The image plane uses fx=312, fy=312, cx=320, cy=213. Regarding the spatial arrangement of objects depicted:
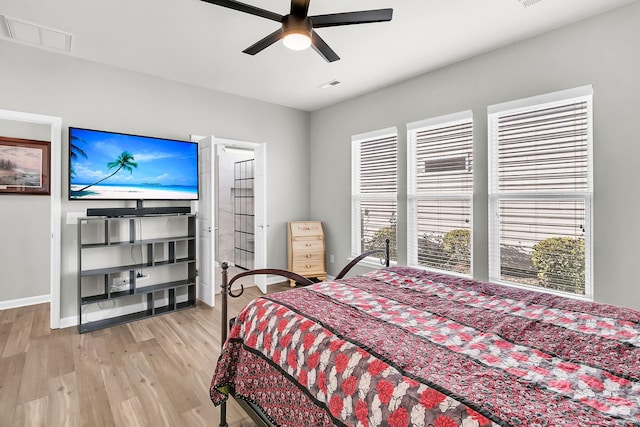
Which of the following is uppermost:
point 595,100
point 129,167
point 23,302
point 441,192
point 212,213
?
point 595,100

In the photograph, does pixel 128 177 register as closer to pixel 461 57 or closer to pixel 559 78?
pixel 461 57

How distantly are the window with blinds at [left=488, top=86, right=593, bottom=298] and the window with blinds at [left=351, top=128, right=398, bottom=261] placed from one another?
129 centimetres

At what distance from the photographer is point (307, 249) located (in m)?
4.94

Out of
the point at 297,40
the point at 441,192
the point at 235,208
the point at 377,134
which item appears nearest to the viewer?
the point at 297,40

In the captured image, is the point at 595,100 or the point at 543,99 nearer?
the point at 595,100

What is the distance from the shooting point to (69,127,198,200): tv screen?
130 inches

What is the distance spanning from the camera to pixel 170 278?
13.3 feet

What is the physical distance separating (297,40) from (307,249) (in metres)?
3.32

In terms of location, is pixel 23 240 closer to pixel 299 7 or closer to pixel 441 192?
pixel 299 7

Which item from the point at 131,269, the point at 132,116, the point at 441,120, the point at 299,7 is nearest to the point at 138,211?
the point at 131,269

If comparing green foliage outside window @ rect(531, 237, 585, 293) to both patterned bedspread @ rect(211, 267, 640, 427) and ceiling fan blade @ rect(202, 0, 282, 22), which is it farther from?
ceiling fan blade @ rect(202, 0, 282, 22)

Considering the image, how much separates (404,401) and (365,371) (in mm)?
175

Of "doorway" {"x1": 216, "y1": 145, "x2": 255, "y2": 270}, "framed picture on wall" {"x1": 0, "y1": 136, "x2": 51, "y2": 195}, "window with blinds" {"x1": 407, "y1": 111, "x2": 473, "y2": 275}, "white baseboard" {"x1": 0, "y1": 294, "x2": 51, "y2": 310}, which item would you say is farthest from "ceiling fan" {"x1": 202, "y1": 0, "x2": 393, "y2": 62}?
"white baseboard" {"x1": 0, "y1": 294, "x2": 51, "y2": 310}

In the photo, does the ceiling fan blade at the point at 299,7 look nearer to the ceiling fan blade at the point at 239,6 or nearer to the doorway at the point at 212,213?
the ceiling fan blade at the point at 239,6
